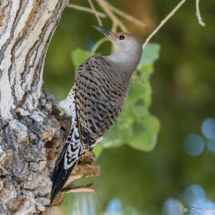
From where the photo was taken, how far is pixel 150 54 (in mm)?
2779

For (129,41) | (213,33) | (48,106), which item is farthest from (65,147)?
(213,33)

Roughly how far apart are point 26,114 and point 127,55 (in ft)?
4.13

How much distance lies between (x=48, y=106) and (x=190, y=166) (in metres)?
2.41

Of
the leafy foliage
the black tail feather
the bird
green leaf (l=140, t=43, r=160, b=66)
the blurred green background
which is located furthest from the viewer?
the blurred green background

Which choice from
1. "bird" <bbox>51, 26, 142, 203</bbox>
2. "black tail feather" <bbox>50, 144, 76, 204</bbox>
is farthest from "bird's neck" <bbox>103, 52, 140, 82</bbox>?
"black tail feather" <bbox>50, 144, 76, 204</bbox>

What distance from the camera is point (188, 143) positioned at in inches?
163

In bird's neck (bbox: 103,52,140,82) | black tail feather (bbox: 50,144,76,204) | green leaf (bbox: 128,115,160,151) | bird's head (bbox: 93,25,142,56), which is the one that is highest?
bird's head (bbox: 93,25,142,56)

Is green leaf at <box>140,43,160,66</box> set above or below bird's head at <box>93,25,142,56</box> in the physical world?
below

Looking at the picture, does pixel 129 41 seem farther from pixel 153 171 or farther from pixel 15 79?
pixel 153 171

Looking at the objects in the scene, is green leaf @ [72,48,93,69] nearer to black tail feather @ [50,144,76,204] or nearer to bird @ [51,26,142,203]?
bird @ [51,26,142,203]

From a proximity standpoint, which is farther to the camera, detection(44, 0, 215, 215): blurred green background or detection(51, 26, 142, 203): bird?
detection(44, 0, 215, 215): blurred green background

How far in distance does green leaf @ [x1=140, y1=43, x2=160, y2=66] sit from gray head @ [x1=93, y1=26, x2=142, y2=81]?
0.07m

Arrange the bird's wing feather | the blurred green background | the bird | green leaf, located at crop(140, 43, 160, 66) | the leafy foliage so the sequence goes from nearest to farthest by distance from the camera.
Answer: the bird
the bird's wing feather
green leaf, located at crop(140, 43, 160, 66)
the leafy foliage
the blurred green background

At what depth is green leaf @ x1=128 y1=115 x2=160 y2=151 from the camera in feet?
9.52
